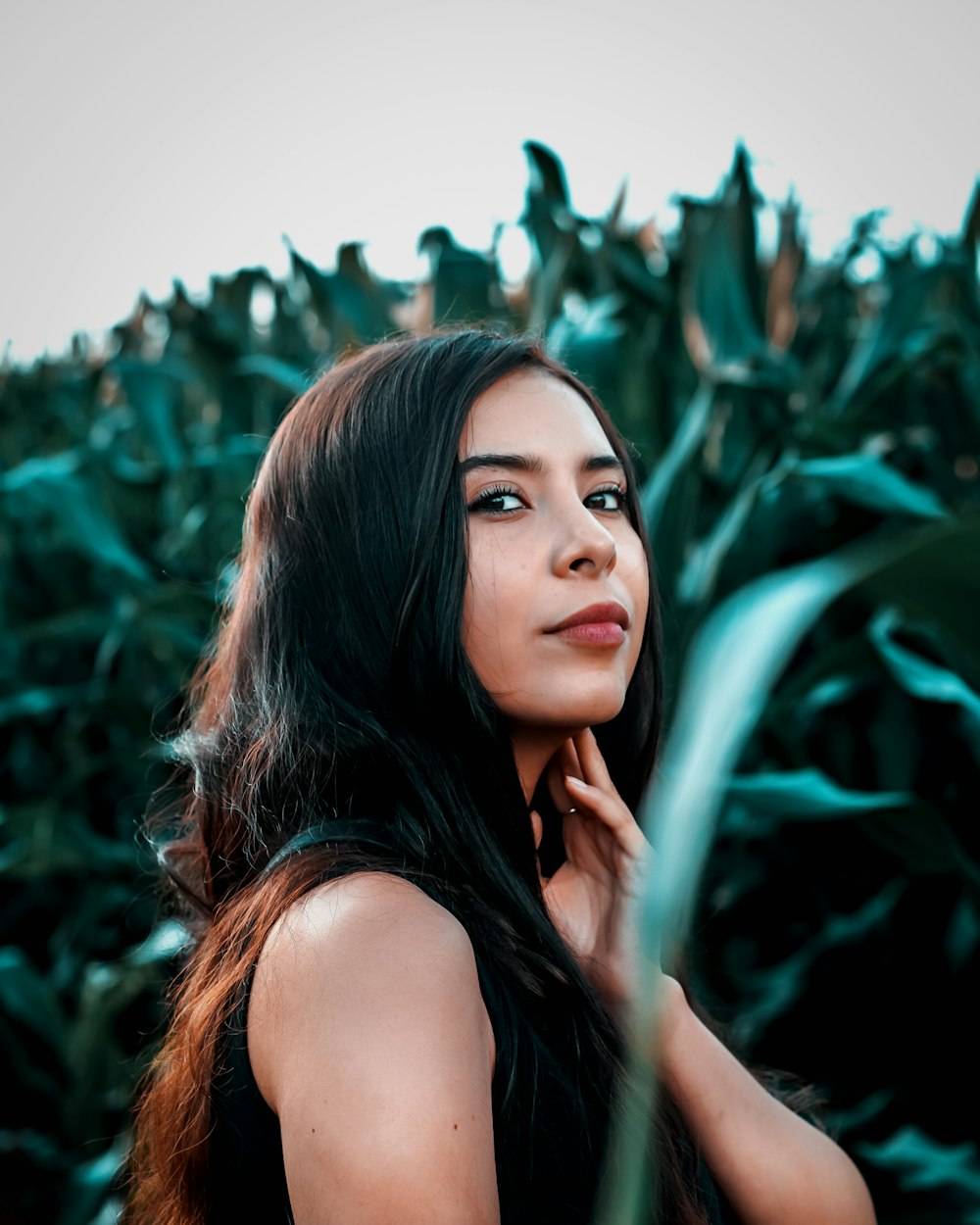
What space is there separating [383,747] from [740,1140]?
1.09ft

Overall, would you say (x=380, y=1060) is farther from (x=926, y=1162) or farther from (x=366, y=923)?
(x=926, y=1162)

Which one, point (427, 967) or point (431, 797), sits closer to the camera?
point (427, 967)

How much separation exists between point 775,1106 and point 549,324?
104 cm

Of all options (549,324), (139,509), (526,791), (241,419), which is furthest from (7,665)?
(526,791)

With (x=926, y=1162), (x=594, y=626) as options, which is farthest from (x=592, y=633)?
(x=926, y=1162)

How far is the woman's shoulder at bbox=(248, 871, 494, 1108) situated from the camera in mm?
531

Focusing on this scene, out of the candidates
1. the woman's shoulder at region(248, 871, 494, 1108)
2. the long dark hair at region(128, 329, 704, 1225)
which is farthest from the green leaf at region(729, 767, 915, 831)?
the woman's shoulder at region(248, 871, 494, 1108)

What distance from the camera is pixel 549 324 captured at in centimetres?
155

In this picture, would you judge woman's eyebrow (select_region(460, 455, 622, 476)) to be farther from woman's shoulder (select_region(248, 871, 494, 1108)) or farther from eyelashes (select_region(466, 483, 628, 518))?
woman's shoulder (select_region(248, 871, 494, 1108))

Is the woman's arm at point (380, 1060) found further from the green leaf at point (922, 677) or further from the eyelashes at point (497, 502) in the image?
the green leaf at point (922, 677)

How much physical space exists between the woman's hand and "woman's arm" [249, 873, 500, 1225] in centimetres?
16

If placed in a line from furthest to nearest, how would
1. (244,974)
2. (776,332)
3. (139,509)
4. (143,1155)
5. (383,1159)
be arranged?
(139,509), (776,332), (143,1155), (244,974), (383,1159)

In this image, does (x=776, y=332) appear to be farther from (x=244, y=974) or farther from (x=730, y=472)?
(x=244, y=974)

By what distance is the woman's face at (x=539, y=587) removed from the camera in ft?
2.24
